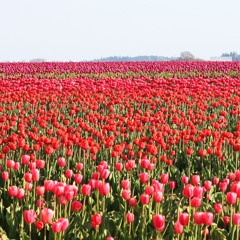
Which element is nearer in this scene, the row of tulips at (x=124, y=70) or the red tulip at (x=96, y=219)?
the red tulip at (x=96, y=219)

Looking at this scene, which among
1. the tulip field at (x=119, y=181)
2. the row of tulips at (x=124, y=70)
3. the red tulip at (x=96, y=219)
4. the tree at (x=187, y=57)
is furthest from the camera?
the tree at (x=187, y=57)

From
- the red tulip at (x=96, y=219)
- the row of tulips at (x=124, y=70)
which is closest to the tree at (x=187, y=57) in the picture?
the row of tulips at (x=124, y=70)

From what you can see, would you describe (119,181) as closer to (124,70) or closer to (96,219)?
(96,219)

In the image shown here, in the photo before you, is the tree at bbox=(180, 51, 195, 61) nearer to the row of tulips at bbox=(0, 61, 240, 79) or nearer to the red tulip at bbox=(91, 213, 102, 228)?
the row of tulips at bbox=(0, 61, 240, 79)

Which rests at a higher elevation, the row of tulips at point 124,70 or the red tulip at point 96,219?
the row of tulips at point 124,70

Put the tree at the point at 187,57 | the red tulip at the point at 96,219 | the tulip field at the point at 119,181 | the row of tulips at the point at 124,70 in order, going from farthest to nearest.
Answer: the tree at the point at 187,57 → the row of tulips at the point at 124,70 → the tulip field at the point at 119,181 → the red tulip at the point at 96,219

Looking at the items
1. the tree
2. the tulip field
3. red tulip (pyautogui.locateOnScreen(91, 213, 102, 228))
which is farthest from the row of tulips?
the tree

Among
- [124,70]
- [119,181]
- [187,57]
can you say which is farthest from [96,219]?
[187,57]

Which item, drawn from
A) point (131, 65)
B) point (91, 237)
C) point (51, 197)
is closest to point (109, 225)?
point (91, 237)

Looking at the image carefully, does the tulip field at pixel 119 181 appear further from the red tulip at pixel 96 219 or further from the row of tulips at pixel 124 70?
the row of tulips at pixel 124 70

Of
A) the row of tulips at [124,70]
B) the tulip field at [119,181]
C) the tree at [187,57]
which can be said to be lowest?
the tulip field at [119,181]

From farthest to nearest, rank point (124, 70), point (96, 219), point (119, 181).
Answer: point (124, 70)
point (119, 181)
point (96, 219)

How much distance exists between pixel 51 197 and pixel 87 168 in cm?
106

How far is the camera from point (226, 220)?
15.4 feet
